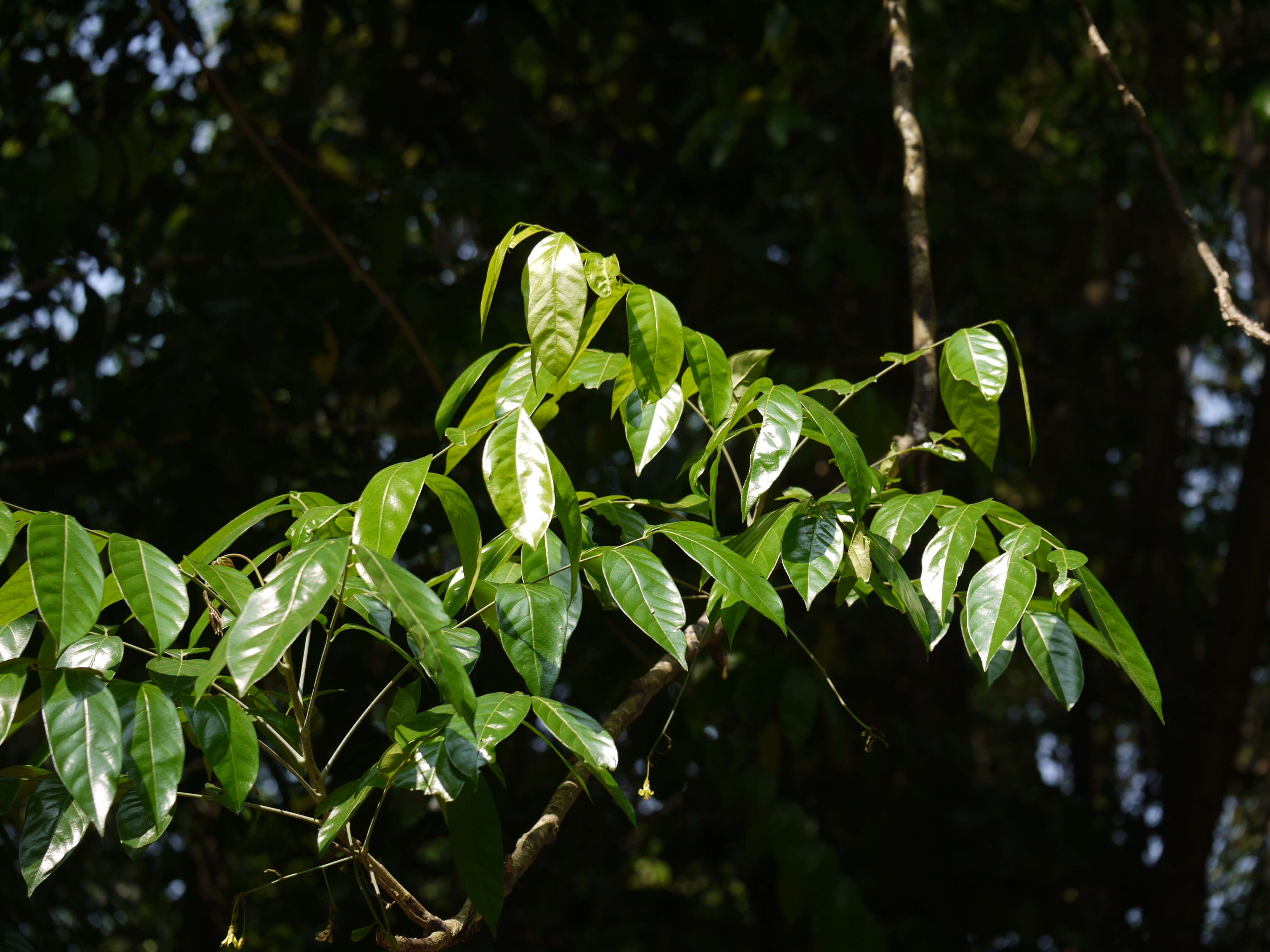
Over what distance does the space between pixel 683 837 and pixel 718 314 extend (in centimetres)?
145

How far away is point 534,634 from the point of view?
65 centimetres

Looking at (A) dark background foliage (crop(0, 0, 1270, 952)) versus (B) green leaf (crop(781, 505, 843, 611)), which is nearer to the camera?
(B) green leaf (crop(781, 505, 843, 611))

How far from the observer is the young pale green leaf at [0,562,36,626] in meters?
0.65

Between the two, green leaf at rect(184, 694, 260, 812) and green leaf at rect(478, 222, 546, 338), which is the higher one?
green leaf at rect(478, 222, 546, 338)

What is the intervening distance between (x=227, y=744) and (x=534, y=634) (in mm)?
203

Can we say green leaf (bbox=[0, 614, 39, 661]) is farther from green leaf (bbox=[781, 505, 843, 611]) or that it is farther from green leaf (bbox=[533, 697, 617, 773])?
green leaf (bbox=[781, 505, 843, 611])

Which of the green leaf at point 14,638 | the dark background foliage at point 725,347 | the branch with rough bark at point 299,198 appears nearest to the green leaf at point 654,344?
the green leaf at point 14,638

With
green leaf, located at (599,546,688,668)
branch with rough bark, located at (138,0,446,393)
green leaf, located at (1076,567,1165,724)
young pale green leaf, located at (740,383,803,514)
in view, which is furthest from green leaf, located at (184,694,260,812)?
branch with rough bark, located at (138,0,446,393)

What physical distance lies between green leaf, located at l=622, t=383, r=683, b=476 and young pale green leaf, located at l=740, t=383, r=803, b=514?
7 centimetres

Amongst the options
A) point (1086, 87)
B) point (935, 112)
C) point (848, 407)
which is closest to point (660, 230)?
point (935, 112)

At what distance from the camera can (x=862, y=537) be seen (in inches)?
29.8

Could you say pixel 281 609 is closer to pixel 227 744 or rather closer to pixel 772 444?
pixel 227 744

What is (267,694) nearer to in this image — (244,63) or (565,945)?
(565,945)

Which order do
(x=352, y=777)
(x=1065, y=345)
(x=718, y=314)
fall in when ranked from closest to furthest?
1. (x=352, y=777)
2. (x=718, y=314)
3. (x=1065, y=345)
